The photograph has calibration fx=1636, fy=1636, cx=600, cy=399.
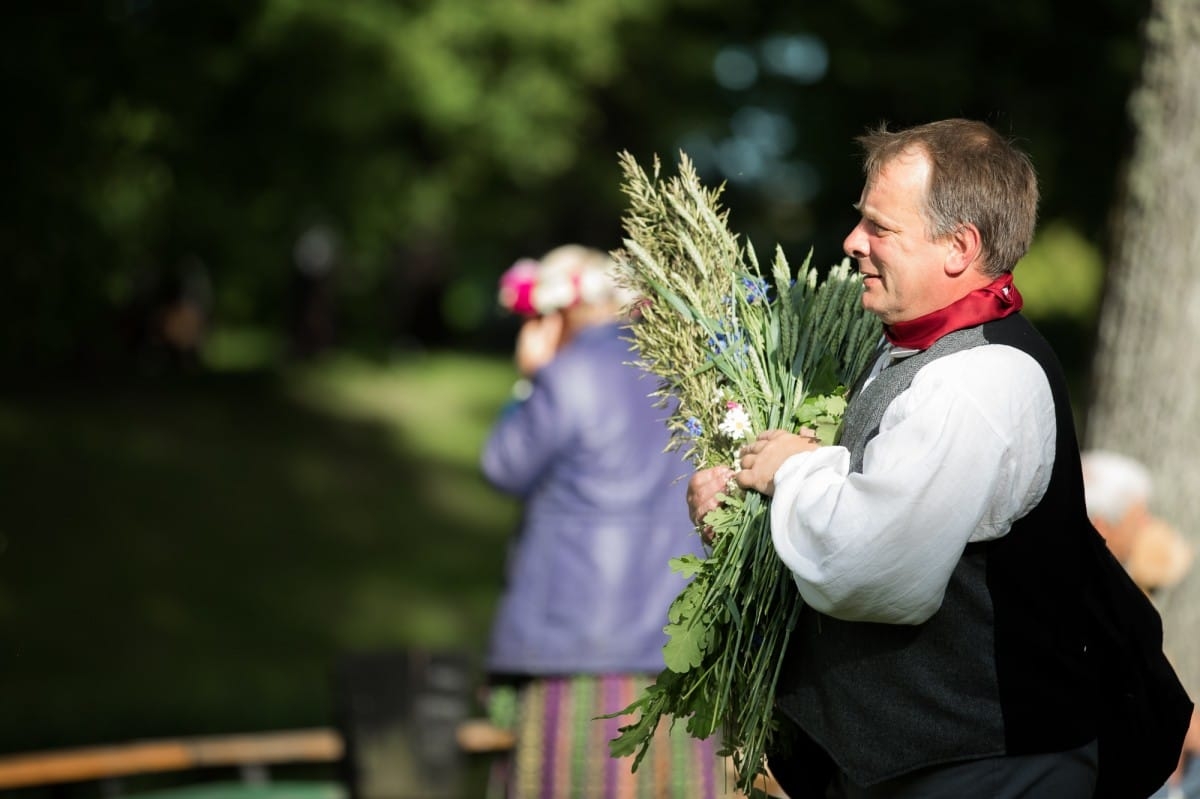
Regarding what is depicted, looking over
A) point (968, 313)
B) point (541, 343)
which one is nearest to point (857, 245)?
point (968, 313)

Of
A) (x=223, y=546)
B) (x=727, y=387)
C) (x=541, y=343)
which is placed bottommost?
(x=223, y=546)

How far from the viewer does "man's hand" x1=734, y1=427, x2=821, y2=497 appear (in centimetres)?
256

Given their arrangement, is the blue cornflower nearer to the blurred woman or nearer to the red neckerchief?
the red neckerchief

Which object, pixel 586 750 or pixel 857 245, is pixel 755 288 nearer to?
pixel 857 245

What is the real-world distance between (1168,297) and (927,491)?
9.99ft

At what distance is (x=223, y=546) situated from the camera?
467 inches

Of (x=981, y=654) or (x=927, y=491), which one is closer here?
(x=927, y=491)

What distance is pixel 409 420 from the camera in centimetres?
1608

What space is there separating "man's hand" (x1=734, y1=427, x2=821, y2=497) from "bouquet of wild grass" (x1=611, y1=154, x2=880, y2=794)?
48 mm

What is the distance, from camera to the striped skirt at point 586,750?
4.94 meters

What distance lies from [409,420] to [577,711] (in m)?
11.3

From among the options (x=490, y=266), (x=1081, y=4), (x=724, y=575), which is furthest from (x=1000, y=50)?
(x=490, y=266)

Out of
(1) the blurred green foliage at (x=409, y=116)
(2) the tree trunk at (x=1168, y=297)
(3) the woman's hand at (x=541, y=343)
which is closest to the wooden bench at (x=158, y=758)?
(3) the woman's hand at (x=541, y=343)

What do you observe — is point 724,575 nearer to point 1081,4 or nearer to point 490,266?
point 1081,4
